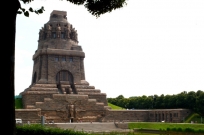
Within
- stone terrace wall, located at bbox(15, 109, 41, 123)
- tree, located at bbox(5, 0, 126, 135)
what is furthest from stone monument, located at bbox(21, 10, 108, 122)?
tree, located at bbox(5, 0, 126, 135)

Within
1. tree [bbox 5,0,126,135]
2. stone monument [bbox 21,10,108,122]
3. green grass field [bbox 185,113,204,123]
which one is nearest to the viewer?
tree [bbox 5,0,126,135]

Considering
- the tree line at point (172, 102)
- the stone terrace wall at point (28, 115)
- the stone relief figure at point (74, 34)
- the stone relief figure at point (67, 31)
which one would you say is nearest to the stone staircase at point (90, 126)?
the stone terrace wall at point (28, 115)

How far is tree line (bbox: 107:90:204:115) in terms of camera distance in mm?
51209

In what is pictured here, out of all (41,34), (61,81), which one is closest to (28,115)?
(61,81)

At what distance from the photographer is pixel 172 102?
2280 inches

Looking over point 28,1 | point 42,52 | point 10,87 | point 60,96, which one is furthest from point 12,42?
point 42,52

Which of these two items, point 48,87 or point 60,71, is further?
point 60,71

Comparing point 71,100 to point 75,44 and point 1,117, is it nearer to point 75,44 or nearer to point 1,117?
point 75,44

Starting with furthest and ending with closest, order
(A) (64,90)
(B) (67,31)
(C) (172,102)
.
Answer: (C) (172,102) → (B) (67,31) → (A) (64,90)

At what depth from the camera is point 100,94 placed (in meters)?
51.0

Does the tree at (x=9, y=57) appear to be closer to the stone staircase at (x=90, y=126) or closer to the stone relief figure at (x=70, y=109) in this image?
the stone staircase at (x=90, y=126)

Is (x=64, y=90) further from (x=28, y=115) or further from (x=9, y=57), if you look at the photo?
(x=9, y=57)

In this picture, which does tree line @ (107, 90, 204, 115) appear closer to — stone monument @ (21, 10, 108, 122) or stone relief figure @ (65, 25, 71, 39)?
stone monument @ (21, 10, 108, 122)

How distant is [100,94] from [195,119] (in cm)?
1755
